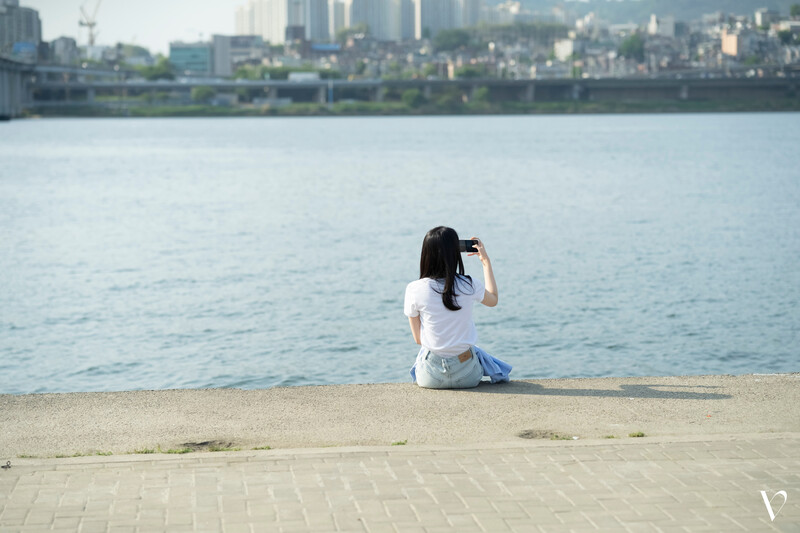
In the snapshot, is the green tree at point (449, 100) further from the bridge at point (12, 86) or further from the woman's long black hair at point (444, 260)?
the woman's long black hair at point (444, 260)

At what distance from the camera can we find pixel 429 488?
625cm

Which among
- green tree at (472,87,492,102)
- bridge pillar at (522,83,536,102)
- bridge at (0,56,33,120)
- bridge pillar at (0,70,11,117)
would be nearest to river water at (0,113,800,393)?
bridge at (0,56,33,120)

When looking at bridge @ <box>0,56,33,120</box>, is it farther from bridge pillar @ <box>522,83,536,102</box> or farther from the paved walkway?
the paved walkway

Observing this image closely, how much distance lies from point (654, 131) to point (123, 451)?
12017 cm

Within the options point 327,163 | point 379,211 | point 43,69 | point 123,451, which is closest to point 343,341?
point 123,451

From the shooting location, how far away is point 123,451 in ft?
23.3

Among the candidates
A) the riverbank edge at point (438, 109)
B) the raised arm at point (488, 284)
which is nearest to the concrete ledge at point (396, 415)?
the raised arm at point (488, 284)

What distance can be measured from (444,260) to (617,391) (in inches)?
74.3

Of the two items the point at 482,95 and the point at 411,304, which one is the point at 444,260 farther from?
the point at 482,95

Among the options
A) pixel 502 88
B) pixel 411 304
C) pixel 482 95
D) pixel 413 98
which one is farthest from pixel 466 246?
pixel 502 88

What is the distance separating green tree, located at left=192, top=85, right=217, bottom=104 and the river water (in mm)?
124053

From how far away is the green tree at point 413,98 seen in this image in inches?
7141

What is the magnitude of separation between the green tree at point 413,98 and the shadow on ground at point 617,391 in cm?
17462

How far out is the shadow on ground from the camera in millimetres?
8570
